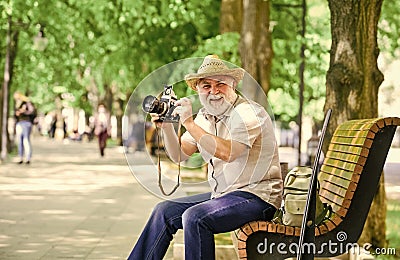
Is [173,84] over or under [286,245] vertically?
over

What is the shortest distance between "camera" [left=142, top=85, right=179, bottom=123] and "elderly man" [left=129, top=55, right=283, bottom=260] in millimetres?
56

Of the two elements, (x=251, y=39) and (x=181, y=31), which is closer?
(x=251, y=39)

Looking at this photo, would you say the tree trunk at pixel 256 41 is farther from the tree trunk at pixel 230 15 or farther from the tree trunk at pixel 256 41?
the tree trunk at pixel 230 15

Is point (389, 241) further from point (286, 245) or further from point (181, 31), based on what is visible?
point (181, 31)

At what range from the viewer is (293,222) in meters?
6.18

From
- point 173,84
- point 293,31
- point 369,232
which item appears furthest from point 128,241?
point 293,31

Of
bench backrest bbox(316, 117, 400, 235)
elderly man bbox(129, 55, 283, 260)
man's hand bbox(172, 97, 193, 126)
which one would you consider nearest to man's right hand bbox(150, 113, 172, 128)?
elderly man bbox(129, 55, 283, 260)

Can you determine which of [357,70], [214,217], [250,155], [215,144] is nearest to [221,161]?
[250,155]

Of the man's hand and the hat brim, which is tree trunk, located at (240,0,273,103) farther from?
the man's hand

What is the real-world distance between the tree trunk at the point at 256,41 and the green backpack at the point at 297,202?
A: 1228 cm

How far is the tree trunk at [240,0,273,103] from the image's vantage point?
61.4ft

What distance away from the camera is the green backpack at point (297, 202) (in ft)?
20.2

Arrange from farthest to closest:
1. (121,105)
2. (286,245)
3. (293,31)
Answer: (121,105), (293,31), (286,245)

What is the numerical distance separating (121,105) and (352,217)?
168 ft
